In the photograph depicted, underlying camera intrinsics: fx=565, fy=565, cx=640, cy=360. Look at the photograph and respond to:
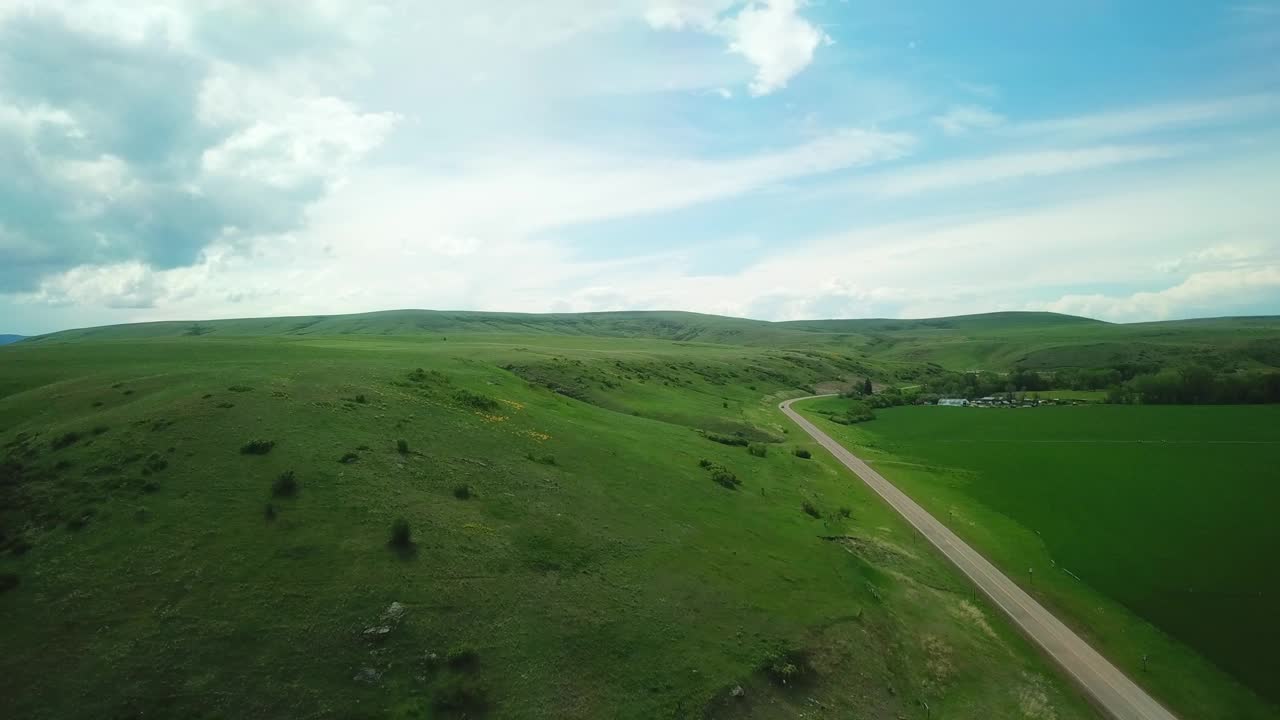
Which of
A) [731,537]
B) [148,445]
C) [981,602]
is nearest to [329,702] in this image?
[148,445]

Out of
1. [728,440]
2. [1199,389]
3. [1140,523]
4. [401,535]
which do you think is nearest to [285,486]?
[401,535]

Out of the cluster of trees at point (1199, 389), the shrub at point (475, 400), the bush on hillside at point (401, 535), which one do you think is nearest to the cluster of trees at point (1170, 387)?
the cluster of trees at point (1199, 389)

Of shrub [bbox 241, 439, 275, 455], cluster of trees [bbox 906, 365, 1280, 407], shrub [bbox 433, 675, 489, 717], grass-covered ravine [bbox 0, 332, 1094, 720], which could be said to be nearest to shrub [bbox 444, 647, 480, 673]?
grass-covered ravine [bbox 0, 332, 1094, 720]

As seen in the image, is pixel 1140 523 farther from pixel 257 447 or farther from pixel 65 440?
pixel 65 440

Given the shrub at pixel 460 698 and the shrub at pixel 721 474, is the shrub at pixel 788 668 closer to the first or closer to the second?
the shrub at pixel 460 698

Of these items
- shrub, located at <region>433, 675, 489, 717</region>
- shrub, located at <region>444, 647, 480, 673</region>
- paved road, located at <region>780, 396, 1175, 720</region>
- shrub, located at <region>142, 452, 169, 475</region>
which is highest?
shrub, located at <region>142, 452, 169, 475</region>

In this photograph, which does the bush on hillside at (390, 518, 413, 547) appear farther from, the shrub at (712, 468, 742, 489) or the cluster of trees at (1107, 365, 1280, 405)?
the cluster of trees at (1107, 365, 1280, 405)
